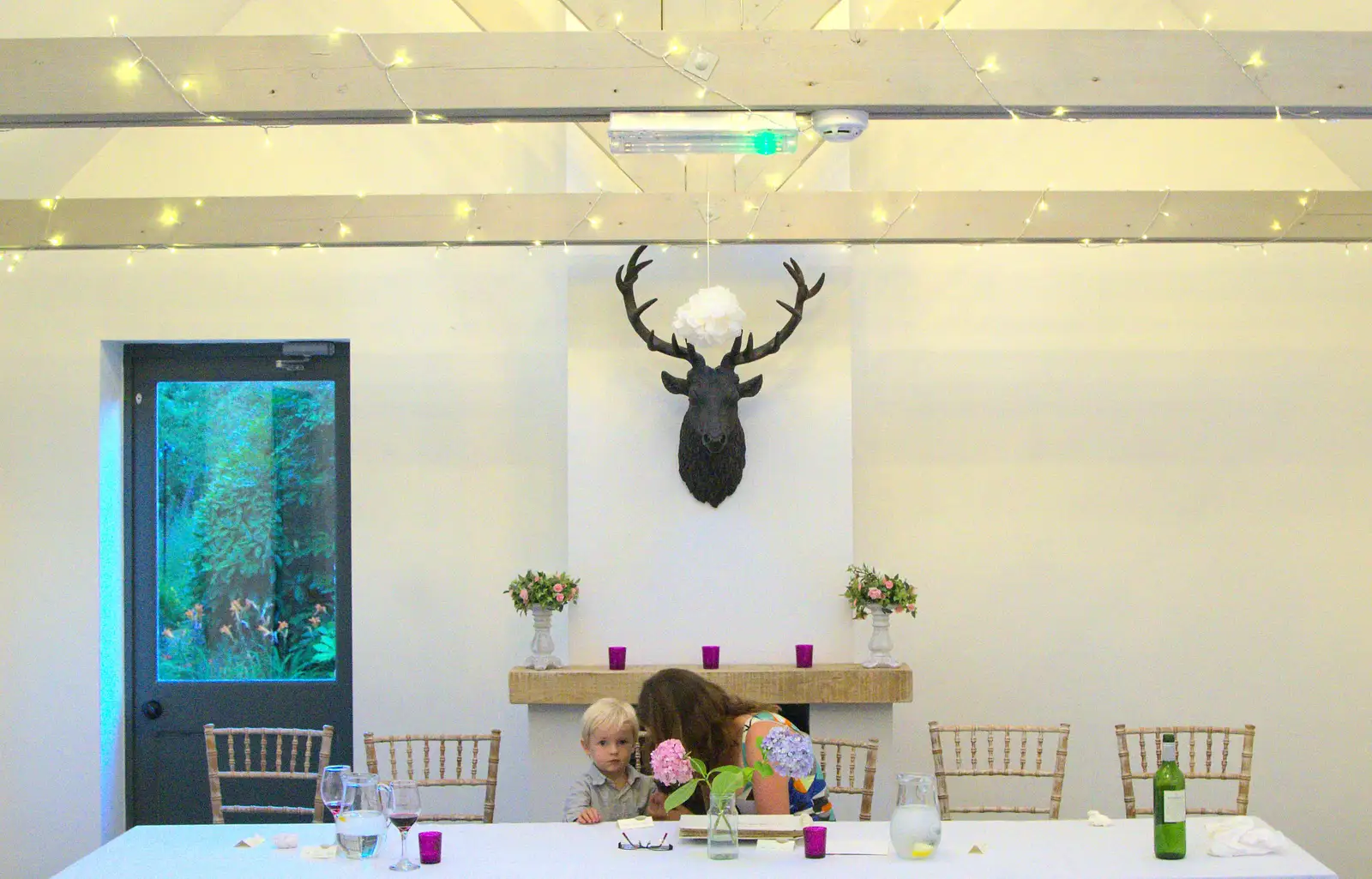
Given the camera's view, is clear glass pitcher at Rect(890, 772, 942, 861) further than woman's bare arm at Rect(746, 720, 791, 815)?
No

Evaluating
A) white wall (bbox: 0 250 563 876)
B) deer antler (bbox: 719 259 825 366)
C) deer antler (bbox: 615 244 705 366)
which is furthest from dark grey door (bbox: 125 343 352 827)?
deer antler (bbox: 719 259 825 366)

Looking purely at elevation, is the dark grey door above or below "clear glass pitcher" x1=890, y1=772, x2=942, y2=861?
above

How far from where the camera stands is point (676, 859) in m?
3.04

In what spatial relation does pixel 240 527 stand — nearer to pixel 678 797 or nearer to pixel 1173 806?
pixel 678 797

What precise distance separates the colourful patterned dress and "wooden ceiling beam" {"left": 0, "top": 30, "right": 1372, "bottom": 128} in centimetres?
147

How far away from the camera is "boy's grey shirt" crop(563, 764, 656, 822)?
3.53m

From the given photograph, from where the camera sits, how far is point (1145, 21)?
5.46 m

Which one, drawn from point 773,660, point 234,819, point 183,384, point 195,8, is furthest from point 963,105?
point 234,819

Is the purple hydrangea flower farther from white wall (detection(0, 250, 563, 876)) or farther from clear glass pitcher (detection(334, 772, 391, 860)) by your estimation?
white wall (detection(0, 250, 563, 876))

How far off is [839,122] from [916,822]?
1.59m

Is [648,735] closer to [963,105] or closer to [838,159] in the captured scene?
[963,105]

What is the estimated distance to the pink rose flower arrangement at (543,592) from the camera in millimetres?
4859

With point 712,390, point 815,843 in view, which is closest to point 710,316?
point 712,390

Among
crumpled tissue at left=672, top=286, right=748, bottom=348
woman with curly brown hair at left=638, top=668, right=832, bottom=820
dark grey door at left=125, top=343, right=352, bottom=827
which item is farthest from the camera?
dark grey door at left=125, top=343, right=352, bottom=827
